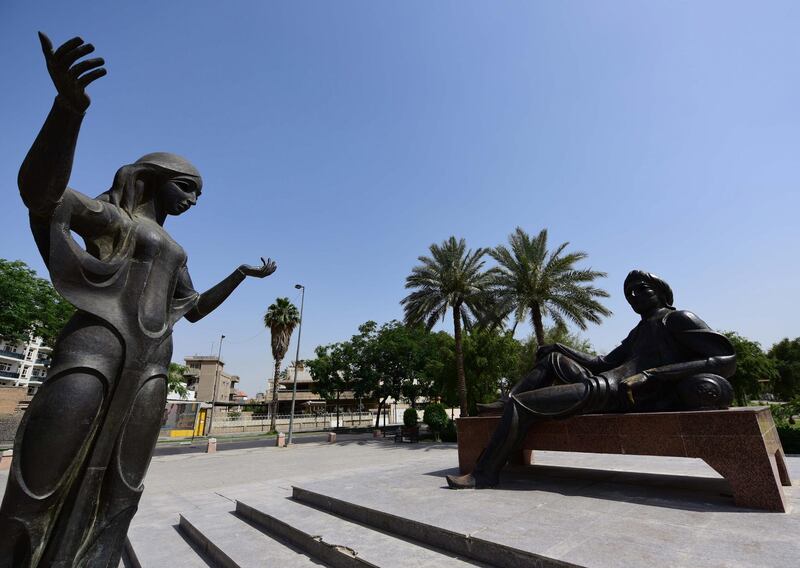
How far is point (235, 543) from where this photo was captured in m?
4.42

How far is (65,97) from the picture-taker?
194cm

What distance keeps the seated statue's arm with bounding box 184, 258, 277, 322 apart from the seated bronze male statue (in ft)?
13.0

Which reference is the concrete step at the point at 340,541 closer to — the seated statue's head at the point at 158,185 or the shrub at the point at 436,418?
the seated statue's head at the point at 158,185

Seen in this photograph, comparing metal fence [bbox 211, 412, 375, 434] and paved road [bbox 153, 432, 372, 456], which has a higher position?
metal fence [bbox 211, 412, 375, 434]

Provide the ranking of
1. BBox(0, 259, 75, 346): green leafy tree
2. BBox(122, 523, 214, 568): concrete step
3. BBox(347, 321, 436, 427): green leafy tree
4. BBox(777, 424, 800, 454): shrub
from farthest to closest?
BBox(347, 321, 436, 427): green leafy tree → BBox(0, 259, 75, 346): green leafy tree → BBox(777, 424, 800, 454): shrub → BBox(122, 523, 214, 568): concrete step

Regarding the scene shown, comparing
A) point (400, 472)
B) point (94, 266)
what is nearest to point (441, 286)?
point (400, 472)

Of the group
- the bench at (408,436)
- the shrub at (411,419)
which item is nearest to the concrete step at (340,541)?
the bench at (408,436)

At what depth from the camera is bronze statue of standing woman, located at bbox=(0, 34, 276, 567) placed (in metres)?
1.95

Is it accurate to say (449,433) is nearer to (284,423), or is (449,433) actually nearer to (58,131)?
(58,131)

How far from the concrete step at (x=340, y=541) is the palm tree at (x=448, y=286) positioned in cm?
1576

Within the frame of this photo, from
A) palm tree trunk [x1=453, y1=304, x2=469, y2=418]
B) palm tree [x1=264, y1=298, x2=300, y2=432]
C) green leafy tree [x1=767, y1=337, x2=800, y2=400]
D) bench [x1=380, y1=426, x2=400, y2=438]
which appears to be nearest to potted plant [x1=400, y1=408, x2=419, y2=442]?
bench [x1=380, y1=426, x2=400, y2=438]

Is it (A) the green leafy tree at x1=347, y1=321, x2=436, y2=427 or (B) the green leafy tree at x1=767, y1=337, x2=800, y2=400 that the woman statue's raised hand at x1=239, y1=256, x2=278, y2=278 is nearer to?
(A) the green leafy tree at x1=347, y1=321, x2=436, y2=427

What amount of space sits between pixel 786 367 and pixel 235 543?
53727mm

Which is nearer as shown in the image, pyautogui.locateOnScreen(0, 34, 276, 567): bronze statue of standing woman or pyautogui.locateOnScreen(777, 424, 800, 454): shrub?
pyautogui.locateOnScreen(0, 34, 276, 567): bronze statue of standing woman
